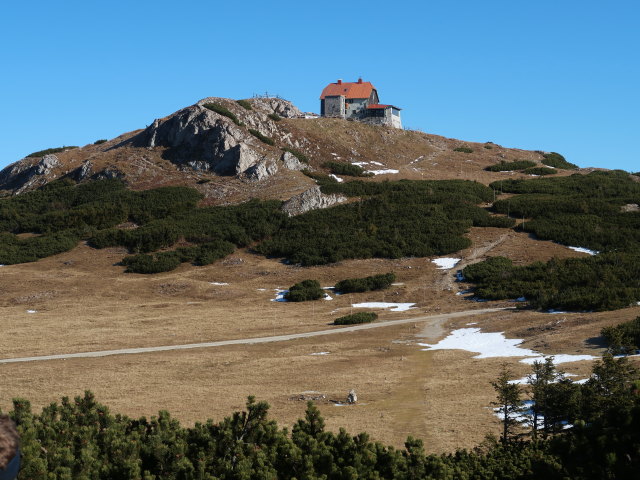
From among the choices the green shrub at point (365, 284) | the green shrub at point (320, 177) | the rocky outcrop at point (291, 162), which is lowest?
the green shrub at point (365, 284)

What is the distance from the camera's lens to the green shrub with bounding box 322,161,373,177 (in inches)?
3573

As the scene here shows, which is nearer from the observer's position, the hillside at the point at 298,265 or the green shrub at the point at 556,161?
the hillside at the point at 298,265

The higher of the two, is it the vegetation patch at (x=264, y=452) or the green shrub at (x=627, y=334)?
the vegetation patch at (x=264, y=452)

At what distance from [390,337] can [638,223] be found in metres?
40.4

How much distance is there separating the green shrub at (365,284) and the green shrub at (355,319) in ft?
29.8

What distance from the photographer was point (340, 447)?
11.6 metres

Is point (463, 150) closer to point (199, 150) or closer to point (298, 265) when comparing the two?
point (199, 150)

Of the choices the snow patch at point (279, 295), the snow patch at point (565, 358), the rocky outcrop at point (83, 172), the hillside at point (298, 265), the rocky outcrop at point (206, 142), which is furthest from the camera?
the rocky outcrop at point (83, 172)

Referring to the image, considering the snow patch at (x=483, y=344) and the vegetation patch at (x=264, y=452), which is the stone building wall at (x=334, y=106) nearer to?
the snow patch at (x=483, y=344)

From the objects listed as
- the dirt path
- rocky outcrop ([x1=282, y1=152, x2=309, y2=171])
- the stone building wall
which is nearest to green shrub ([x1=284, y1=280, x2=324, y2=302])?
the dirt path

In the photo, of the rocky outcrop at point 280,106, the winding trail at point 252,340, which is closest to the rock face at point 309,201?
the winding trail at point 252,340

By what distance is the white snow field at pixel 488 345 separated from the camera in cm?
2865

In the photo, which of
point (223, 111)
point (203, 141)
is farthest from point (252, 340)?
point (223, 111)

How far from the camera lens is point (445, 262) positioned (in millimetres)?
59844
